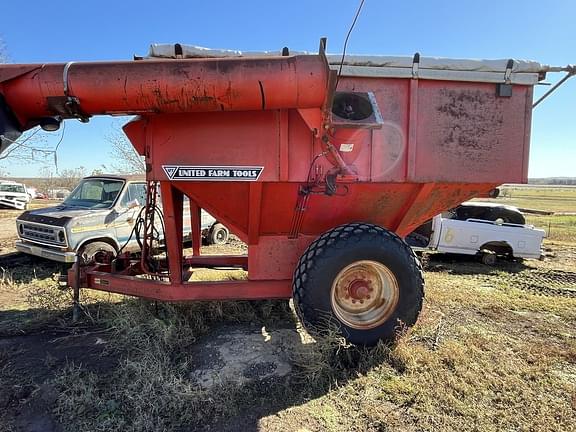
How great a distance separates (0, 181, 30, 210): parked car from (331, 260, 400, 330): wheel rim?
23401 mm

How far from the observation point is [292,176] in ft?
11.1

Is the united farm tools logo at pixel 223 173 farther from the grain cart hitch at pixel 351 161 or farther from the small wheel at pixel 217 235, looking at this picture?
the small wheel at pixel 217 235

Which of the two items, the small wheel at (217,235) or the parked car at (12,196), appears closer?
the small wheel at (217,235)

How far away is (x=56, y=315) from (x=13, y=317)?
1.70 ft

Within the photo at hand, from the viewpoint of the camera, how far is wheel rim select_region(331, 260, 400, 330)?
11.5ft

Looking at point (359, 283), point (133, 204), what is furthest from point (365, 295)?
point (133, 204)

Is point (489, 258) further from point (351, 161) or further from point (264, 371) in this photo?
point (264, 371)

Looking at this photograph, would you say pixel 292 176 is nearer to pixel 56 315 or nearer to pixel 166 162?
pixel 166 162

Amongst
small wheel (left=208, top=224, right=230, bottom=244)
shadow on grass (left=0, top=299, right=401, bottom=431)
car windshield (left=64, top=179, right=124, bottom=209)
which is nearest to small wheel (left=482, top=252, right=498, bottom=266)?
shadow on grass (left=0, top=299, right=401, bottom=431)

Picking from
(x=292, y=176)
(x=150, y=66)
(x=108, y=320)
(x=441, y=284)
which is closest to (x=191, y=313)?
(x=108, y=320)

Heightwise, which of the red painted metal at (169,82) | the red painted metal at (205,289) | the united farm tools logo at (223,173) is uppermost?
the red painted metal at (169,82)

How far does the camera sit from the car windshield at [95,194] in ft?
23.0

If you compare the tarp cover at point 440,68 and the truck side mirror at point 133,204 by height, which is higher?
the tarp cover at point 440,68

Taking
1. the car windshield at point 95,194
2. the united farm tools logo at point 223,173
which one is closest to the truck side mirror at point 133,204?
the car windshield at point 95,194
